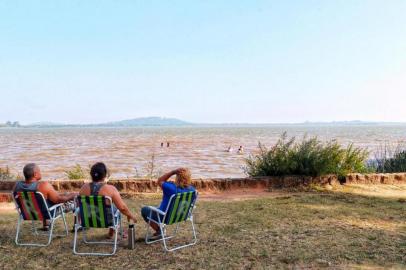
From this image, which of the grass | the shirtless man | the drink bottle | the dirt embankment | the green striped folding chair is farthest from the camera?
the dirt embankment

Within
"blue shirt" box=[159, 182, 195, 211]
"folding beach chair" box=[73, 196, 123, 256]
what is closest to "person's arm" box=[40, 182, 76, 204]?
"folding beach chair" box=[73, 196, 123, 256]

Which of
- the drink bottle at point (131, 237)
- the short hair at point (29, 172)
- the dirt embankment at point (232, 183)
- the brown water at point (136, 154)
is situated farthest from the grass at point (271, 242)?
the brown water at point (136, 154)

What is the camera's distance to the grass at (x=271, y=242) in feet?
14.8

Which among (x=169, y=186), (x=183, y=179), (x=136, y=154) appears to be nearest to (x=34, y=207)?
(x=169, y=186)

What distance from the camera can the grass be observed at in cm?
452

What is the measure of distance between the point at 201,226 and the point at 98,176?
1846 millimetres

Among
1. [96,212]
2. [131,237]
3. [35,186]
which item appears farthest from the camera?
[35,186]

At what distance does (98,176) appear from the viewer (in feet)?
16.2

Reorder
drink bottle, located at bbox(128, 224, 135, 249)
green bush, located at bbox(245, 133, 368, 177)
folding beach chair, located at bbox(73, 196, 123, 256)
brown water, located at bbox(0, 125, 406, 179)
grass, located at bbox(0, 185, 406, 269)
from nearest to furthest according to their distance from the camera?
1. grass, located at bbox(0, 185, 406, 269)
2. folding beach chair, located at bbox(73, 196, 123, 256)
3. drink bottle, located at bbox(128, 224, 135, 249)
4. green bush, located at bbox(245, 133, 368, 177)
5. brown water, located at bbox(0, 125, 406, 179)

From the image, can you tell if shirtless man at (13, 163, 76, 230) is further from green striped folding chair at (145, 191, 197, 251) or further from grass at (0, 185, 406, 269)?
green striped folding chair at (145, 191, 197, 251)

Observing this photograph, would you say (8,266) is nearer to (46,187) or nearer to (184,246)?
(46,187)

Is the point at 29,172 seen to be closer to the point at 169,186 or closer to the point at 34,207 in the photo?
the point at 34,207

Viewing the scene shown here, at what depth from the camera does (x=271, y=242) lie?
5230mm

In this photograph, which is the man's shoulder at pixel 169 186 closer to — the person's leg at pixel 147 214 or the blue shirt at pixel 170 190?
the blue shirt at pixel 170 190
